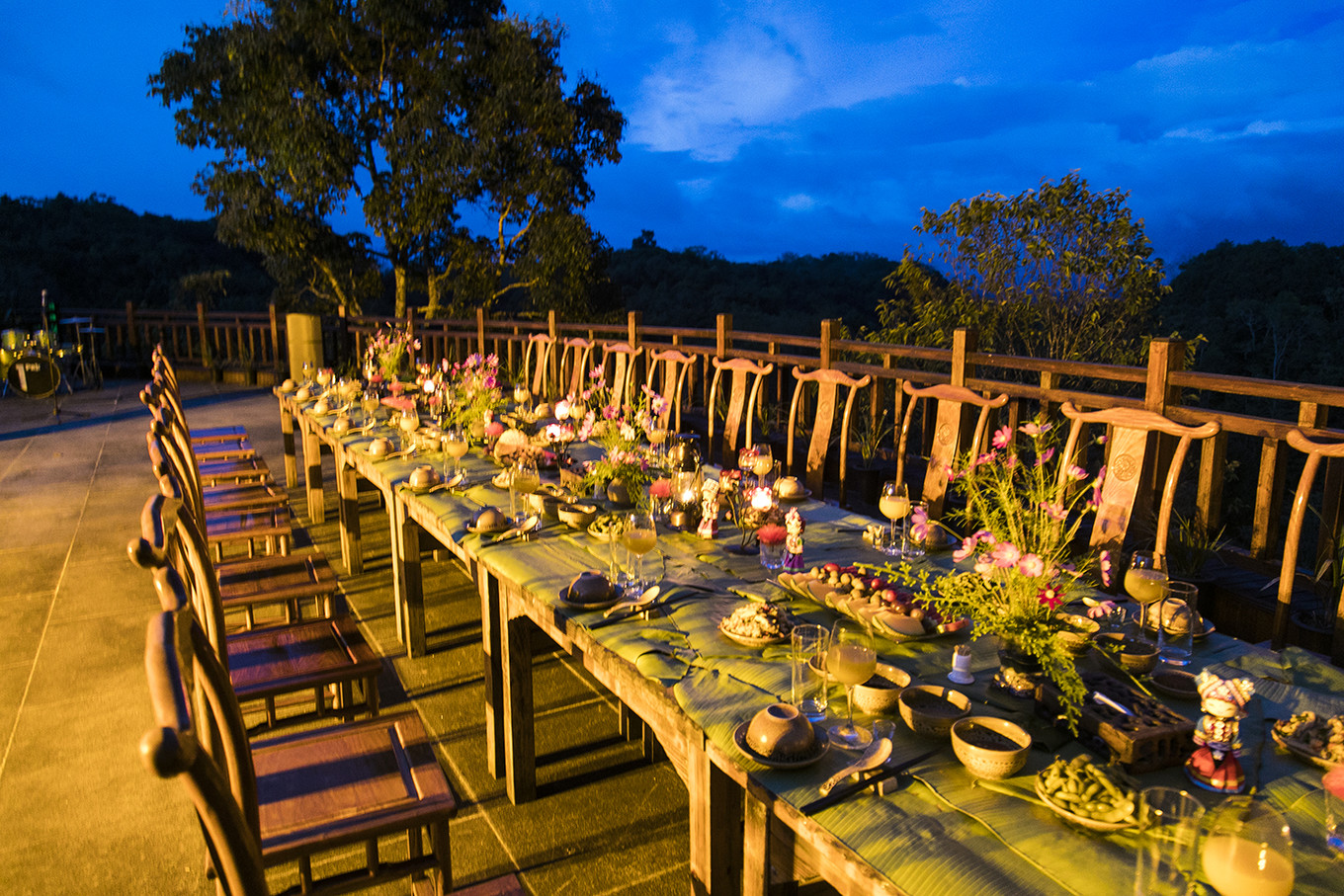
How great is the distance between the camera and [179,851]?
2107mm

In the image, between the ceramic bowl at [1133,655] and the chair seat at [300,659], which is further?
the chair seat at [300,659]

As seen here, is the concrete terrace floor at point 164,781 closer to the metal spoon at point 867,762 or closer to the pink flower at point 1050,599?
the metal spoon at point 867,762

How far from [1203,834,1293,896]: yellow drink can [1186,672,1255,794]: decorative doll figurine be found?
23cm

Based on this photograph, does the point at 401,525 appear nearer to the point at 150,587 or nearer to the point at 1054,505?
the point at 150,587

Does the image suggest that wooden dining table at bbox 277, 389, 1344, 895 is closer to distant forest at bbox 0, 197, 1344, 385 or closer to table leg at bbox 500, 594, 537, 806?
table leg at bbox 500, 594, 537, 806

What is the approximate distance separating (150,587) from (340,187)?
8.77 m

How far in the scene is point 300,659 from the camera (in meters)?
2.18

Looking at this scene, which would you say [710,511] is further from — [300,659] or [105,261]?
[105,261]

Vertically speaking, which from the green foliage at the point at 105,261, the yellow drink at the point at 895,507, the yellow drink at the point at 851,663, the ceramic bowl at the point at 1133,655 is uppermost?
the green foliage at the point at 105,261

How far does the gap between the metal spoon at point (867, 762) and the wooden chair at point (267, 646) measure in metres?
1.07

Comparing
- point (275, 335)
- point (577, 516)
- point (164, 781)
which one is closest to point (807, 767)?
point (577, 516)

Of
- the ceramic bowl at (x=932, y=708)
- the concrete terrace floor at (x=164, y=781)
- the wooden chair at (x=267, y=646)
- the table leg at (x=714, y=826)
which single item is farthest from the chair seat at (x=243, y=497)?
the ceramic bowl at (x=932, y=708)

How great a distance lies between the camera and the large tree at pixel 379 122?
35.7 feet

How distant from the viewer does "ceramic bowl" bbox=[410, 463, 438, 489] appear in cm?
282
